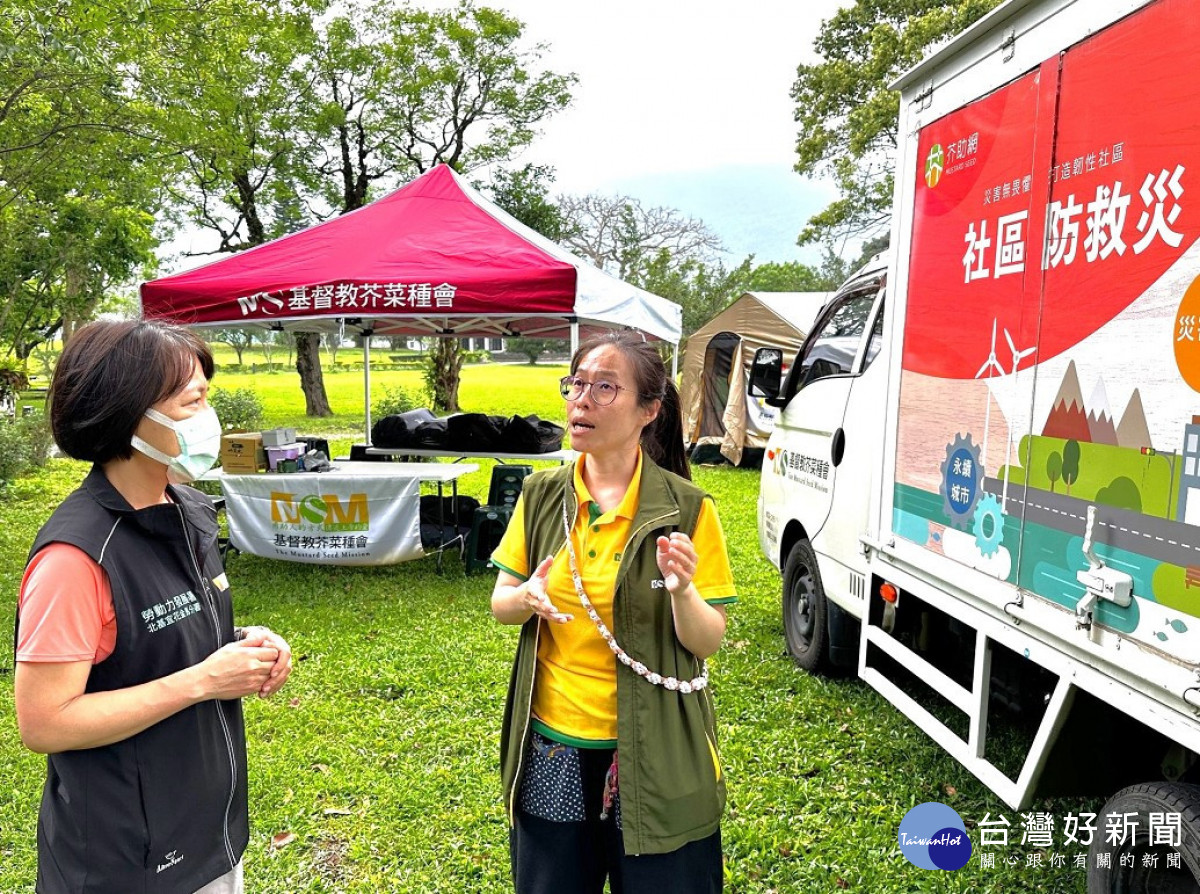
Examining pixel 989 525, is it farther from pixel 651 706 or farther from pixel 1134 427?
pixel 651 706

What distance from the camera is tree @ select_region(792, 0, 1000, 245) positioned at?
16.1 metres

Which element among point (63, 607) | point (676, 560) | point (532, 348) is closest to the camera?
point (63, 607)

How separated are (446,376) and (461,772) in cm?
1751

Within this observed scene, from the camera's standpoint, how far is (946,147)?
109 inches

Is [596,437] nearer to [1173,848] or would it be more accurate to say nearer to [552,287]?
[1173,848]

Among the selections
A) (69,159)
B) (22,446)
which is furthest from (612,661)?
(22,446)

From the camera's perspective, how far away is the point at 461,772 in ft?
11.0

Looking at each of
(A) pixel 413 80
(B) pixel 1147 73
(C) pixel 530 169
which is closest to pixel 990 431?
(B) pixel 1147 73

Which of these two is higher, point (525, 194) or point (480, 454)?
point (525, 194)

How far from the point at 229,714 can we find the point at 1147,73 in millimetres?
2428

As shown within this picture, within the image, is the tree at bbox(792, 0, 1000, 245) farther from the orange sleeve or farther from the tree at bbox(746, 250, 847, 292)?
the tree at bbox(746, 250, 847, 292)

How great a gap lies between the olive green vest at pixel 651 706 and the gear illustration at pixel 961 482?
131cm

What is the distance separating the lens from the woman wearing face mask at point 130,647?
4.03 ft

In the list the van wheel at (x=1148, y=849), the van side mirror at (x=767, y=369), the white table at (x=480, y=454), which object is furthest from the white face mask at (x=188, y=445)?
the white table at (x=480, y=454)
